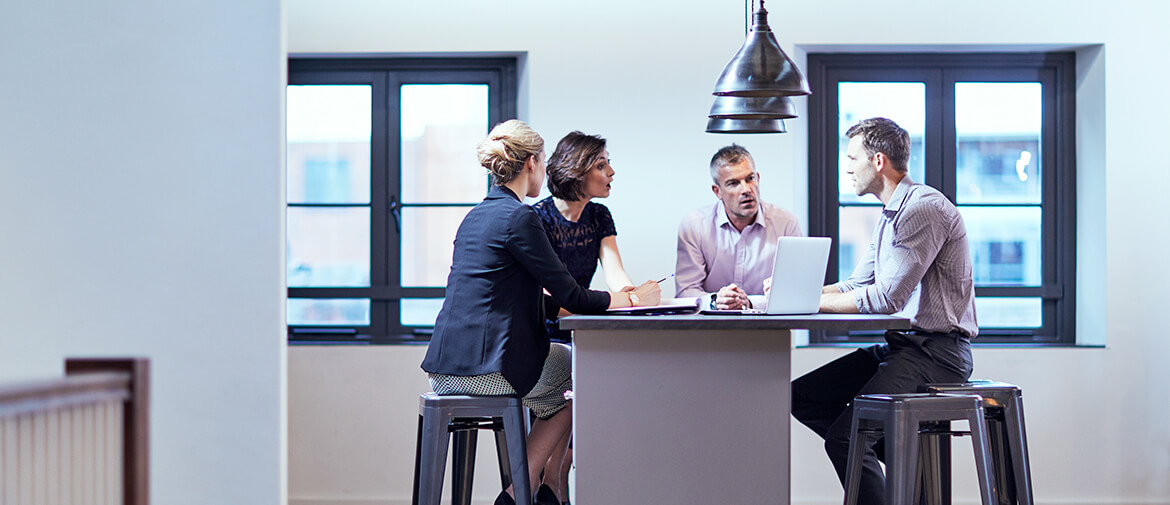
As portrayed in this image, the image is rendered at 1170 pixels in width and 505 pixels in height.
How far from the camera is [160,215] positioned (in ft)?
11.7

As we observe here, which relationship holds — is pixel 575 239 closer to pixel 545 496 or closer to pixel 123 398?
pixel 545 496

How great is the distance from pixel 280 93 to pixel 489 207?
2.53 ft

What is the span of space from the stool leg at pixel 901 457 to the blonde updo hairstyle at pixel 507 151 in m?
1.46

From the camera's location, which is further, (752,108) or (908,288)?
(752,108)

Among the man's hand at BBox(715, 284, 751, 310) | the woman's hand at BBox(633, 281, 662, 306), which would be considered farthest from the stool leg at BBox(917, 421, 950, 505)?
the woman's hand at BBox(633, 281, 662, 306)

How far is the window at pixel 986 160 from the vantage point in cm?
516

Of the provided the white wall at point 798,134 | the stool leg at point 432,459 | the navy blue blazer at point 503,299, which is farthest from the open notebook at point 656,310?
the white wall at point 798,134

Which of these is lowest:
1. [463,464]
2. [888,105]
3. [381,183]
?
[463,464]

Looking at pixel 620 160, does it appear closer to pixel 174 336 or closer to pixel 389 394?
pixel 389 394

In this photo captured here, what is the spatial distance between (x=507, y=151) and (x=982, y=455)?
5.88 feet

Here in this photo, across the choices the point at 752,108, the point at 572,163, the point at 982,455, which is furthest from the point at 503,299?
the point at 982,455

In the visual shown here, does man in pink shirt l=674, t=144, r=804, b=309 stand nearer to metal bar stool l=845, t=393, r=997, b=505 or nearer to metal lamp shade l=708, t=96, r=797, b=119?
metal lamp shade l=708, t=96, r=797, b=119

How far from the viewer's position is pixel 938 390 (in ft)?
11.3

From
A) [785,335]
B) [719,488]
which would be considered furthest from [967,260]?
[719,488]
